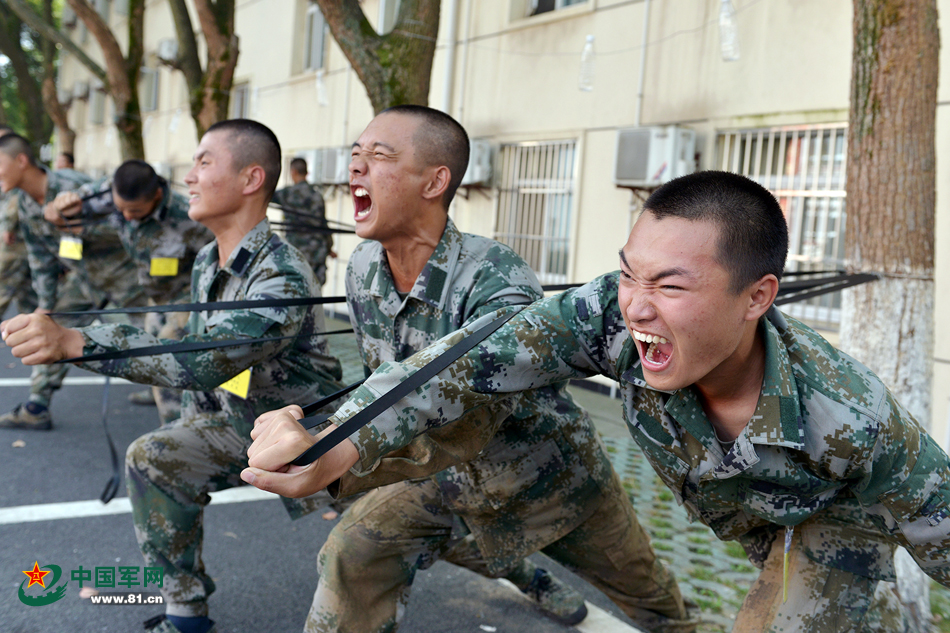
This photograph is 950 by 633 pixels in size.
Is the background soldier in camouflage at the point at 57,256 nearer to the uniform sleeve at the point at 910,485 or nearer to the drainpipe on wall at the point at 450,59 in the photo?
the drainpipe on wall at the point at 450,59

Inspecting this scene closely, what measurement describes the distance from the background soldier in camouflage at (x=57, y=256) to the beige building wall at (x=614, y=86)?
4.54 m

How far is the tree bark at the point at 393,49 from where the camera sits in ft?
18.4

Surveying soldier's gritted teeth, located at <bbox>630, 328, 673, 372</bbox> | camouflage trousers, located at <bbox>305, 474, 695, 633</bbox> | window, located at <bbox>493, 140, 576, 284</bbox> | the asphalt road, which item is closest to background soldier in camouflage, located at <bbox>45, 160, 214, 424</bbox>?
the asphalt road

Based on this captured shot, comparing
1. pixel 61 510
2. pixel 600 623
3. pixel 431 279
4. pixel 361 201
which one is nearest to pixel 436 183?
pixel 361 201

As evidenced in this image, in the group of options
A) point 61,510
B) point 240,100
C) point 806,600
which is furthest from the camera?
point 240,100

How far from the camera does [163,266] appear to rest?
18.9 feet

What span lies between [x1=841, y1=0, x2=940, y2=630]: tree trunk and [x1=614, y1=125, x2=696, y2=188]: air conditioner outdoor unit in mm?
3681

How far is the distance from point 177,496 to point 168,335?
9.16 feet

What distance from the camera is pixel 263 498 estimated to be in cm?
484

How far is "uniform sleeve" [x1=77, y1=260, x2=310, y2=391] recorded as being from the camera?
267cm

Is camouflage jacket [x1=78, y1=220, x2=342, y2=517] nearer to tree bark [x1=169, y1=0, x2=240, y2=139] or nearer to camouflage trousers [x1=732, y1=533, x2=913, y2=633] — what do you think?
camouflage trousers [x1=732, y1=533, x2=913, y2=633]

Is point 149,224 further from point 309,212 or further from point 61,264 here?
point 309,212

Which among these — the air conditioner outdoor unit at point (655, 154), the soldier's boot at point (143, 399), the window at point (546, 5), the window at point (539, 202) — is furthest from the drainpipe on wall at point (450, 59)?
the soldier's boot at point (143, 399)

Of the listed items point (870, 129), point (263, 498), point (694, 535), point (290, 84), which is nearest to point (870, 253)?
point (870, 129)
